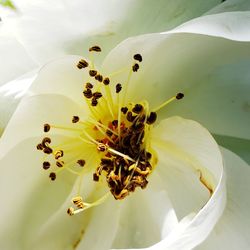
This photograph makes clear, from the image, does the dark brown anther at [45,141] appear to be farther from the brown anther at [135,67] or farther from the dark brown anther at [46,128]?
the brown anther at [135,67]

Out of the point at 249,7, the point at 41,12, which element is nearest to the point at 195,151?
the point at 249,7

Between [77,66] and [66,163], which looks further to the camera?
[66,163]

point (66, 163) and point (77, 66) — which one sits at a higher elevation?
point (77, 66)

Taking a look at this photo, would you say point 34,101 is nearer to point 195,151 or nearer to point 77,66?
point 77,66

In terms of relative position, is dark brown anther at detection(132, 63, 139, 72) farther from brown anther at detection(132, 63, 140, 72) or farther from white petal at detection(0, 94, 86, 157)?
white petal at detection(0, 94, 86, 157)

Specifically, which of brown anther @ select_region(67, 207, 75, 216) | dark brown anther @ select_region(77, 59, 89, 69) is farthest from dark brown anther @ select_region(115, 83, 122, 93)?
brown anther @ select_region(67, 207, 75, 216)

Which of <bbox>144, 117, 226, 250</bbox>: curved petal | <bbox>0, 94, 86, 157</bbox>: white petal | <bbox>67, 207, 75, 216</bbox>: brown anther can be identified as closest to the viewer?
<bbox>144, 117, 226, 250</bbox>: curved petal

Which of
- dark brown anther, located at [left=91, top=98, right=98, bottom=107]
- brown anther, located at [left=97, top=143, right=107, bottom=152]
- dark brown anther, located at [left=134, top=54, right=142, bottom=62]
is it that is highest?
dark brown anther, located at [left=134, top=54, right=142, bottom=62]
